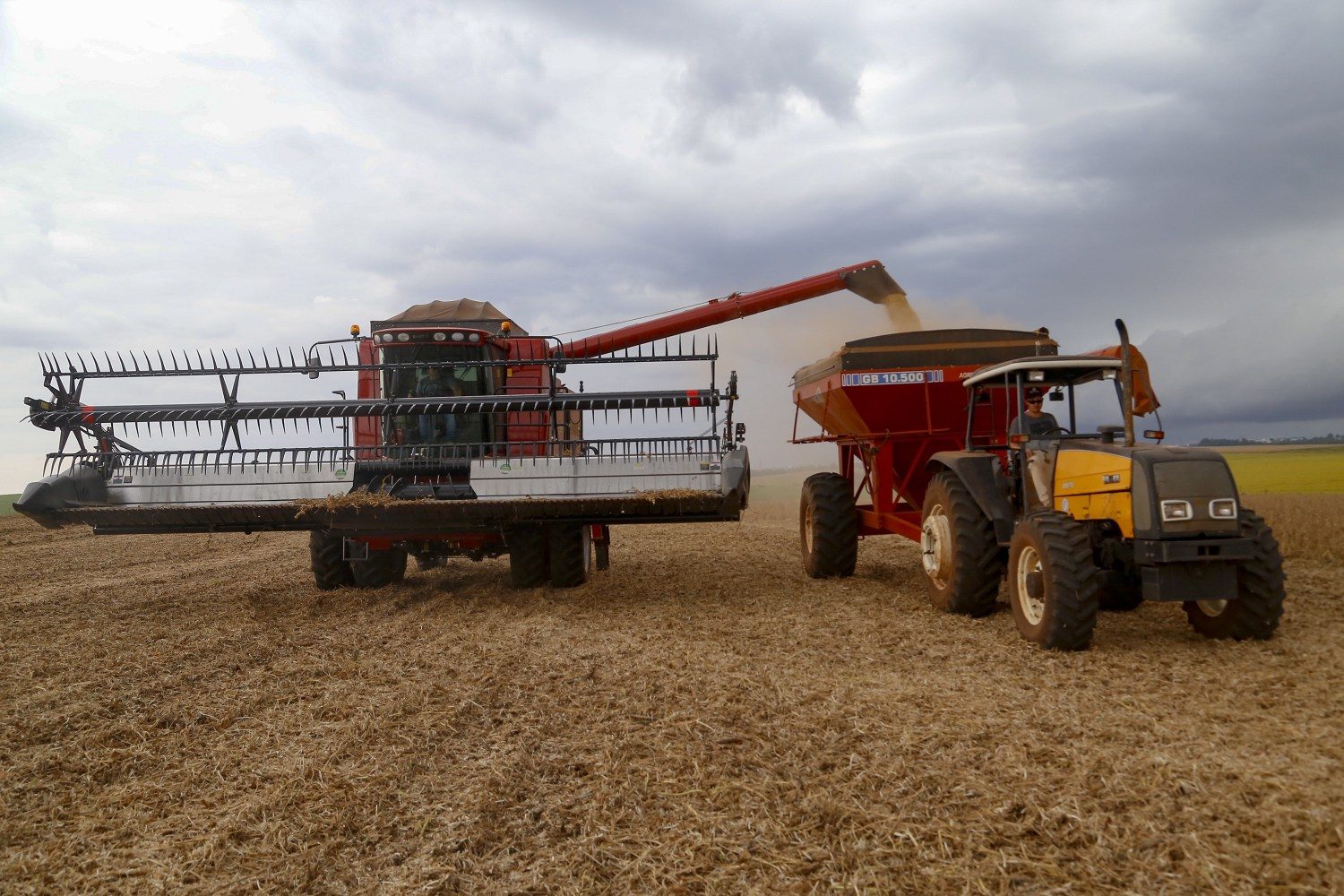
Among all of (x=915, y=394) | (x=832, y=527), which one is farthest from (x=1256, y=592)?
(x=832, y=527)

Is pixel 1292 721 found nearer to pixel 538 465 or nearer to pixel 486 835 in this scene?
pixel 486 835

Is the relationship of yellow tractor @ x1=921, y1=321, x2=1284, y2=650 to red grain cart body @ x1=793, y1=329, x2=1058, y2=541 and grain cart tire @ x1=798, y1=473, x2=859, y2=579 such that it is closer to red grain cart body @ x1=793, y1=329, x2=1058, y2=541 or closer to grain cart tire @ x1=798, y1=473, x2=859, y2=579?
red grain cart body @ x1=793, y1=329, x2=1058, y2=541

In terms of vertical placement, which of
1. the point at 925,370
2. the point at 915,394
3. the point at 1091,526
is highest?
the point at 925,370

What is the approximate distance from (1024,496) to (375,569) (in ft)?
20.5

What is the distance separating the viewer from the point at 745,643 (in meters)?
6.11

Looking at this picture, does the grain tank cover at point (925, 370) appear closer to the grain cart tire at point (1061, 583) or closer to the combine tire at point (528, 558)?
the grain cart tire at point (1061, 583)

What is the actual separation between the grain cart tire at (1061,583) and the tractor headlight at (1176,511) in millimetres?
456

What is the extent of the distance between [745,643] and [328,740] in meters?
2.88

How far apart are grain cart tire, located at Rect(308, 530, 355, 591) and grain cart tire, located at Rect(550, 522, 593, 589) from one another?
217cm

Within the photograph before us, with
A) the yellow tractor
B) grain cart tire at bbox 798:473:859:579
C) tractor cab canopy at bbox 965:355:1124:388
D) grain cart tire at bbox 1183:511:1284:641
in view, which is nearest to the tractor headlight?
the yellow tractor

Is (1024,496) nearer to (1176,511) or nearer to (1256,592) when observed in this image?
(1176,511)

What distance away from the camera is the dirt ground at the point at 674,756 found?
2.87m

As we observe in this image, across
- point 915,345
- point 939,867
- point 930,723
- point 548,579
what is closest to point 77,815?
point 939,867

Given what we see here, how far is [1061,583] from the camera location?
17.6 feet
